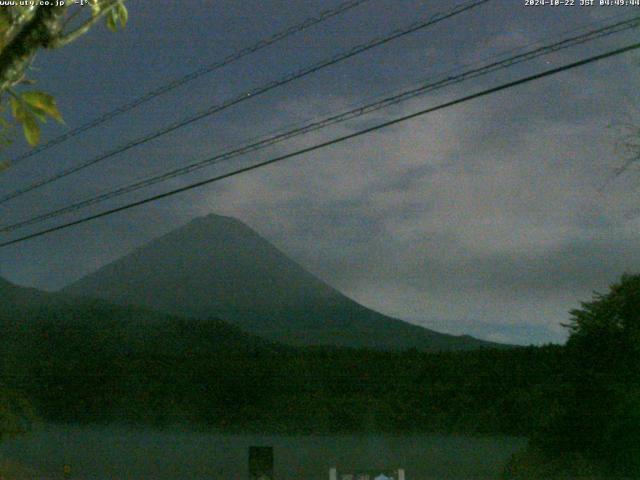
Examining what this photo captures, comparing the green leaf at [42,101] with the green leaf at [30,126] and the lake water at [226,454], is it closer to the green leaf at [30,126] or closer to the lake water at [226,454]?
the green leaf at [30,126]

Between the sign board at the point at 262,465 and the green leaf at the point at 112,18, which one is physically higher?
the green leaf at the point at 112,18

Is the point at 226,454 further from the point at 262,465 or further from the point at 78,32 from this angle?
the point at 78,32

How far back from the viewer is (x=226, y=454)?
63.9 feet

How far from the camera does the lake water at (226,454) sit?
17156mm

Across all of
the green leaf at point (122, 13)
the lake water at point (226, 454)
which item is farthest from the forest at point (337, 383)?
the green leaf at point (122, 13)

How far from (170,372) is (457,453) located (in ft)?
25.5

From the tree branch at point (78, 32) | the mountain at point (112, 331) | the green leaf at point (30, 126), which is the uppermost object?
the mountain at point (112, 331)

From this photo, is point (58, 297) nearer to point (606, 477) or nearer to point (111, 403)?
point (111, 403)

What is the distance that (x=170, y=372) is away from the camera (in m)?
21.5

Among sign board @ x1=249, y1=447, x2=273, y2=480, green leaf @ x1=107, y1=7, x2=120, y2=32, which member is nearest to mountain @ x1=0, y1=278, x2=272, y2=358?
sign board @ x1=249, y1=447, x2=273, y2=480

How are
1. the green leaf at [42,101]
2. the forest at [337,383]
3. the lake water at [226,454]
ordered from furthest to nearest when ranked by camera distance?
the lake water at [226,454]
the forest at [337,383]
the green leaf at [42,101]

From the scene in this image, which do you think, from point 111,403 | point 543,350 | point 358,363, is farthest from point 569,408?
point 111,403

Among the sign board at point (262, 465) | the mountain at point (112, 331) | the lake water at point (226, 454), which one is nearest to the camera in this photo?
the sign board at point (262, 465)

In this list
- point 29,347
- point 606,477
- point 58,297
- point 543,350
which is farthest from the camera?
point 58,297
